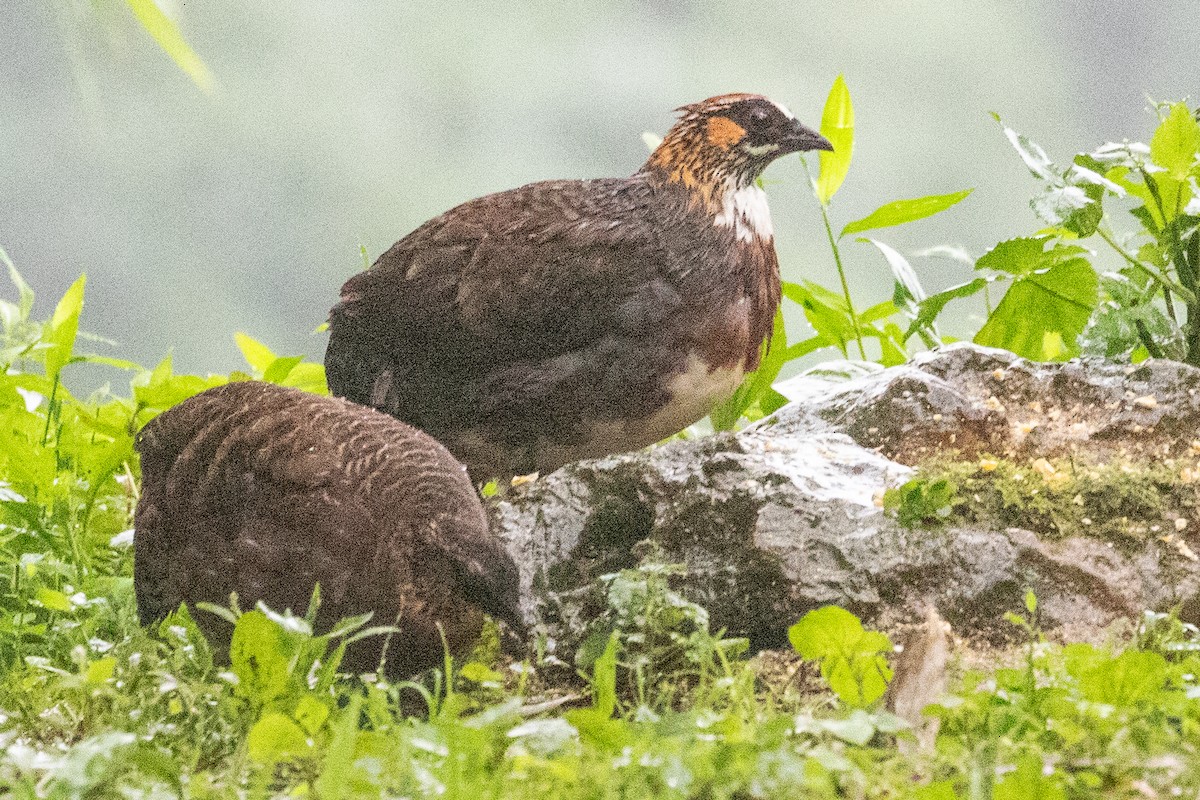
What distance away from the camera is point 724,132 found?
9.27 ft

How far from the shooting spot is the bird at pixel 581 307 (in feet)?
8.65

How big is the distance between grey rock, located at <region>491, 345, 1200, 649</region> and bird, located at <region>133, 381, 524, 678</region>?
0.21 m

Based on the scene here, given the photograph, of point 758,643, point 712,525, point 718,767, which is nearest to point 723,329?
point 712,525

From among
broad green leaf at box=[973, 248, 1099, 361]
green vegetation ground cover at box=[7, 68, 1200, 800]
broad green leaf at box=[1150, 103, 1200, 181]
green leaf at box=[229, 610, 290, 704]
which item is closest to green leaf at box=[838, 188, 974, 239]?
green vegetation ground cover at box=[7, 68, 1200, 800]

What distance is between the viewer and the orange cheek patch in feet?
9.23

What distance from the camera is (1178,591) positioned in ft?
6.88

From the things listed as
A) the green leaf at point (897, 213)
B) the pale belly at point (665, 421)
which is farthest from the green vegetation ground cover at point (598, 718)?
the green leaf at point (897, 213)

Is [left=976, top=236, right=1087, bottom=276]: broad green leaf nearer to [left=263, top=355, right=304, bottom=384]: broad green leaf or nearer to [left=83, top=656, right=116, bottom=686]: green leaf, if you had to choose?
[left=263, top=355, right=304, bottom=384]: broad green leaf

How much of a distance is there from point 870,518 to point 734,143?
103 cm

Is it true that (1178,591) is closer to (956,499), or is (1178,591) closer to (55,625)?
(956,499)

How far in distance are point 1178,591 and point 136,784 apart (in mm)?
1609

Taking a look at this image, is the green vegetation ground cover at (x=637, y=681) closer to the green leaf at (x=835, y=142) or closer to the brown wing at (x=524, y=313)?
the green leaf at (x=835, y=142)

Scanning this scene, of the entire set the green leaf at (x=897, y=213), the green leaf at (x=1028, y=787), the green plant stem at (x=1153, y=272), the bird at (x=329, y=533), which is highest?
the green leaf at (x=897, y=213)

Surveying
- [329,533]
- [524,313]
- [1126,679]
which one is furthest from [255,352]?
[1126,679]
